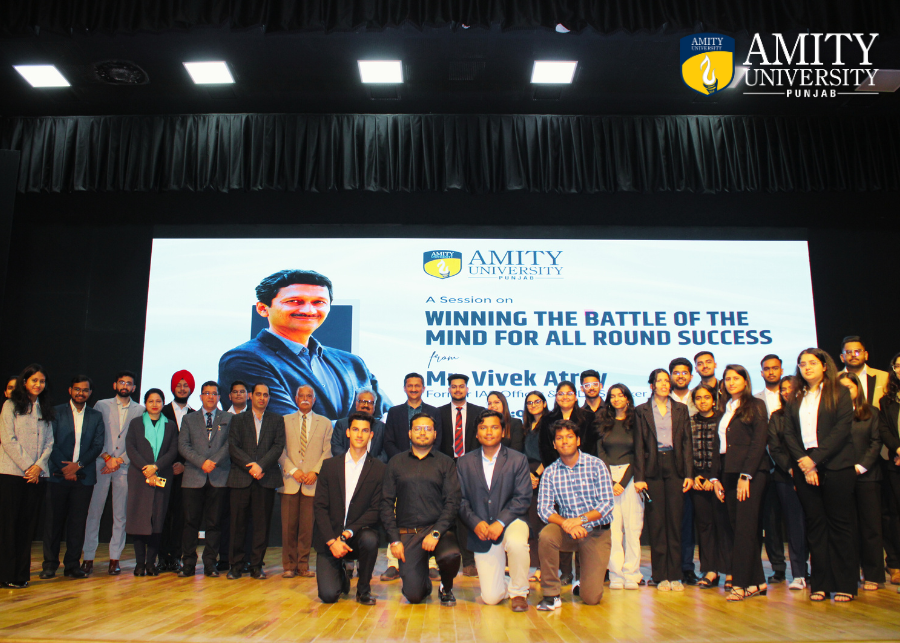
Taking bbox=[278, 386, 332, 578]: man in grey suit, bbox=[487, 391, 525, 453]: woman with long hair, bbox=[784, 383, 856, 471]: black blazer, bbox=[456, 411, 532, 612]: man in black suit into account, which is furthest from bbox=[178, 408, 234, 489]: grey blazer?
bbox=[784, 383, 856, 471]: black blazer

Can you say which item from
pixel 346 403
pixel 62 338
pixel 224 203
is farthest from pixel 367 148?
pixel 62 338

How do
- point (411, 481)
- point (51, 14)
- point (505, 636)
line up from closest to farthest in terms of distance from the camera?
1. point (505, 636)
2. point (411, 481)
3. point (51, 14)

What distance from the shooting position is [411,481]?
11.5ft

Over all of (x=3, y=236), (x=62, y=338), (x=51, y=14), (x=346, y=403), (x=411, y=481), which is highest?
(x=51, y=14)

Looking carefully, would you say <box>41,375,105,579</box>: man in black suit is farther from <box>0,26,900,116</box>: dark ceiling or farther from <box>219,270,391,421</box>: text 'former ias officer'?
<box>0,26,900,116</box>: dark ceiling

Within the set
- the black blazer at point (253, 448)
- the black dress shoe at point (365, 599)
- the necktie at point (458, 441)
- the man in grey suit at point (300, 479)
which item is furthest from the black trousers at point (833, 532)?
the black blazer at point (253, 448)

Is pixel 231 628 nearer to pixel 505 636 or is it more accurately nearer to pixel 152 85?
pixel 505 636

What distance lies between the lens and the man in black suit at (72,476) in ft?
13.1

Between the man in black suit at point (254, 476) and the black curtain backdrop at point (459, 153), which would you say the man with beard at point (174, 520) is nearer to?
the man in black suit at point (254, 476)

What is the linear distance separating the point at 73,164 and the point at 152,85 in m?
1.16

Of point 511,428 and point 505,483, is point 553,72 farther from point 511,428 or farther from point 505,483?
point 505,483

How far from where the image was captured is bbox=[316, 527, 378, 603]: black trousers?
3344mm

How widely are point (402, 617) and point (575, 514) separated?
3.42 ft

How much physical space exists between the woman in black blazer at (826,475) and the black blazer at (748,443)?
160 mm
